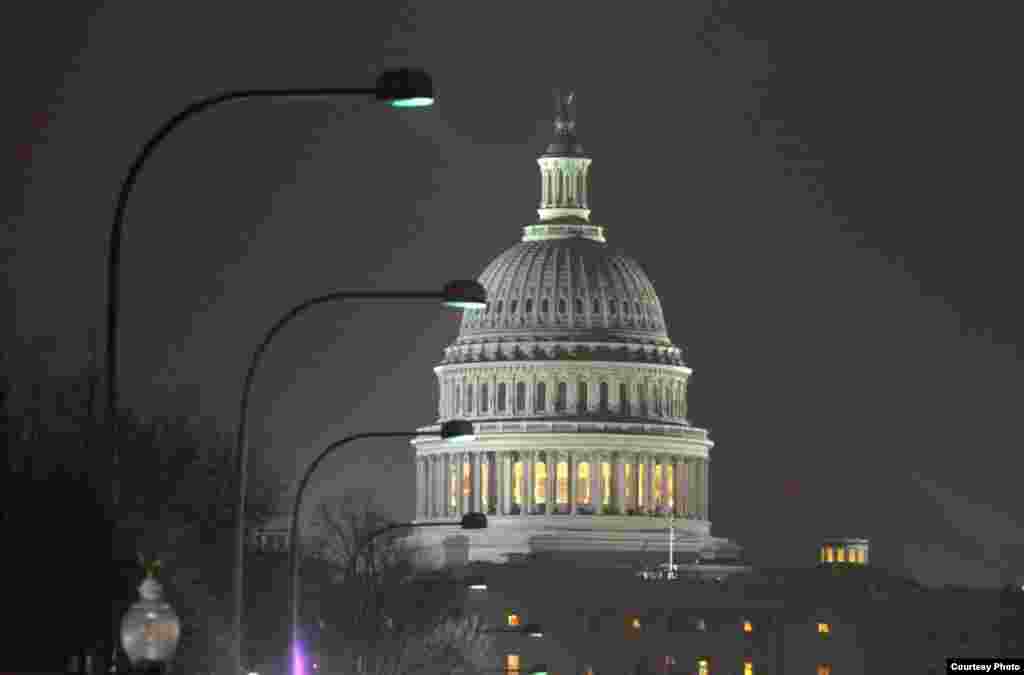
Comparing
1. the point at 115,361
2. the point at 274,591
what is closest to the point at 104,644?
the point at 115,361

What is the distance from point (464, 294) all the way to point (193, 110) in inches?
520

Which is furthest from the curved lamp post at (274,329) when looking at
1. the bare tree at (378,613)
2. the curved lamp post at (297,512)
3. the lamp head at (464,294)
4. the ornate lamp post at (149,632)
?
the bare tree at (378,613)

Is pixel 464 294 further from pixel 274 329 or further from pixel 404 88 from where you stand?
pixel 404 88

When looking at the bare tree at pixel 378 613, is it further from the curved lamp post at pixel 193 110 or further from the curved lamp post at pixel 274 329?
the curved lamp post at pixel 193 110

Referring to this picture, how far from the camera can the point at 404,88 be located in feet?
158

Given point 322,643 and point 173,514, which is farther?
point 322,643

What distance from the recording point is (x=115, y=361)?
157 ft

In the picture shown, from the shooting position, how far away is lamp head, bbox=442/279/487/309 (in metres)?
60.1

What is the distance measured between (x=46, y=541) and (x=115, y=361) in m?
14.1

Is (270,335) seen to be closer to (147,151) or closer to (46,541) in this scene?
(46,541)

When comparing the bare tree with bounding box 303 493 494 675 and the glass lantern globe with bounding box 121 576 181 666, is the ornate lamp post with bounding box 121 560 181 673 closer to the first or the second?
the glass lantern globe with bounding box 121 576 181 666

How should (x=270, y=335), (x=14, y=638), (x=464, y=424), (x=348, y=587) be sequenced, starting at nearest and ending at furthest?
(x=14, y=638) < (x=270, y=335) < (x=464, y=424) < (x=348, y=587)

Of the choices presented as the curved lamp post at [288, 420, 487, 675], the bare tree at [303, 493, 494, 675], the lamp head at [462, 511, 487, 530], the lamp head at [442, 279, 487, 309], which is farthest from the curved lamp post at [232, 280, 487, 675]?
the bare tree at [303, 493, 494, 675]

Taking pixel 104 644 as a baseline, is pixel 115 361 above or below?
above
